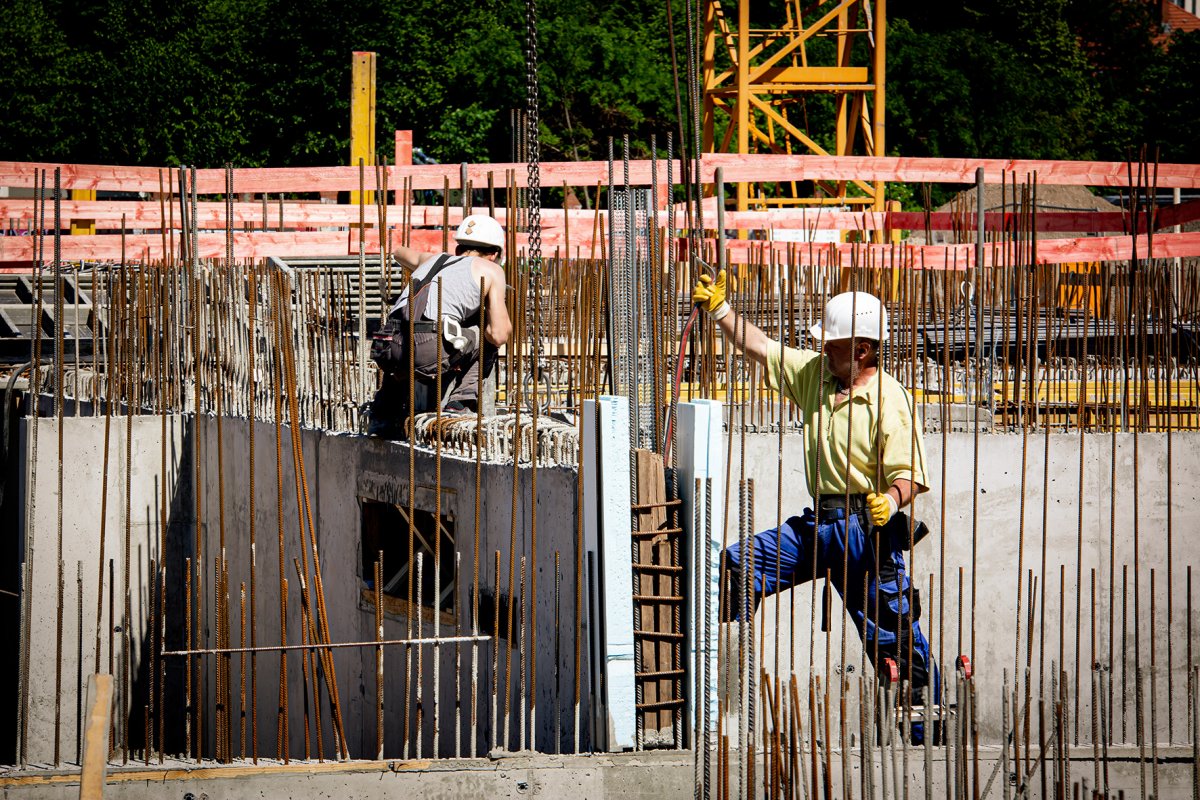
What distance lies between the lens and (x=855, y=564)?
5.26 m

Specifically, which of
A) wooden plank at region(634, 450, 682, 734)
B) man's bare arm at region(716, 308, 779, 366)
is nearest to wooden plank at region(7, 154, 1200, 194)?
man's bare arm at region(716, 308, 779, 366)

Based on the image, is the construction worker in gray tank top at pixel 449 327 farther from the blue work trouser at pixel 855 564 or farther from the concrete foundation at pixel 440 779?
the concrete foundation at pixel 440 779

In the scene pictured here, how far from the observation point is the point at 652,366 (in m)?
5.43

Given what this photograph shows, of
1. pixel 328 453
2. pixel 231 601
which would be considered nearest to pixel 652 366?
pixel 328 453

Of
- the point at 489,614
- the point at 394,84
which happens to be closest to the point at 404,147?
the point at 489,614

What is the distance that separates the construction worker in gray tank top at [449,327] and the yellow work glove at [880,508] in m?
1.98

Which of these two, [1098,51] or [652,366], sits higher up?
[1098,51]

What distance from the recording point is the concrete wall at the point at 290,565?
5.86 meters

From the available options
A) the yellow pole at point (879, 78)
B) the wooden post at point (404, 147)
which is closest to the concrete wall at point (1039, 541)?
the wooden post at point (404, 147)

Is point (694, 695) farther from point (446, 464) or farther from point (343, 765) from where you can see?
point (446, 464)

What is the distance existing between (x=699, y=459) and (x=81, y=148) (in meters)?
24.9

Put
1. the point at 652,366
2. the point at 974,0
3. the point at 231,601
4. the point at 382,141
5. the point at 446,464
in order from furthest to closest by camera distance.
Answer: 1. the point at 974,0
2. the point at 382,141
3. the point at 231,601
4. the point at 446,464
5. the point at 652,366

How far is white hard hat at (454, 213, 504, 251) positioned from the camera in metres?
6.59

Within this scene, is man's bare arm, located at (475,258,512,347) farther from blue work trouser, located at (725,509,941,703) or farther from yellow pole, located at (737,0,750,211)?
yellow pole, located at (737,0,750,211)
